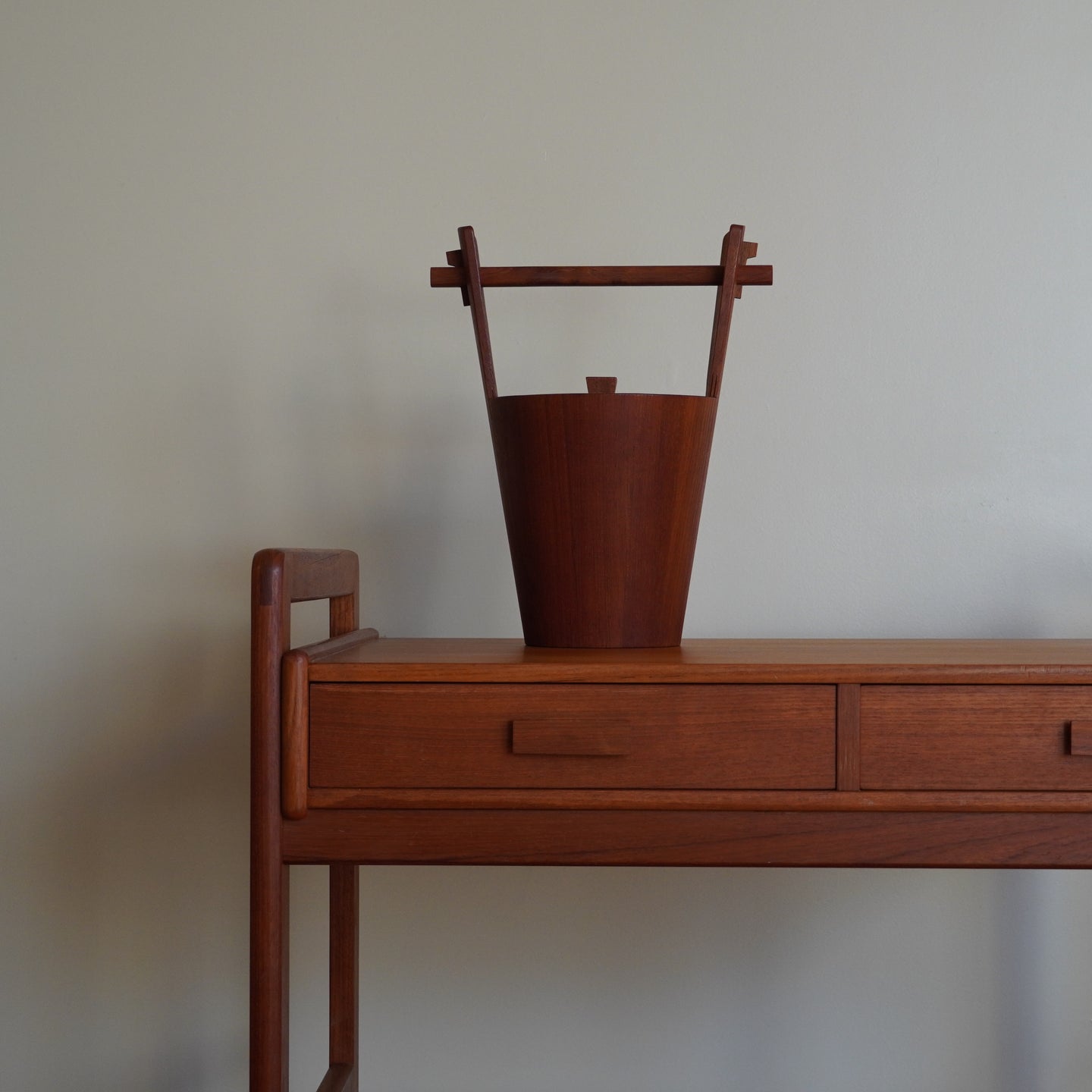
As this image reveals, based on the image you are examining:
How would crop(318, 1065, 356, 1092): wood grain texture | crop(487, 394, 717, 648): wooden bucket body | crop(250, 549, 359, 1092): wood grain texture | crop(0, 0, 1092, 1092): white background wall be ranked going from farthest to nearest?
crop(0, 0, 1092, 1092): white background wall → crop(318, 1065, 356, 1092): wood grain texture → crop(487, 394, 717, 648): wooden bucket body → crop(250, 549, 359, 1092): wood grain texture

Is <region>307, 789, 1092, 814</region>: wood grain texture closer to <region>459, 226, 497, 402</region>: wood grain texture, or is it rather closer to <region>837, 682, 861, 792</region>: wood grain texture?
<region>837, 682, 861, 792</region>: wood grain texture

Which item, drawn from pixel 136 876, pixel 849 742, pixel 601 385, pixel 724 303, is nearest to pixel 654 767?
pixel 849 742

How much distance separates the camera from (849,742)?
0.90 meters

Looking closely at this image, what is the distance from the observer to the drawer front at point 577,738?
2.94 ft

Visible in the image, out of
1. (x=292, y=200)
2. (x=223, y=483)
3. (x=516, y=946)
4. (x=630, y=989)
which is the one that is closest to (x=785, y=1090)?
(x=630, y=989)

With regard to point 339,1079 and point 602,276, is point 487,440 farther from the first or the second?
point 339,1079

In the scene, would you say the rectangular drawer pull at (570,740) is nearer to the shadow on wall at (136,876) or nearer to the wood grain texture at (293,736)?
the wood grain texture at (293,736)

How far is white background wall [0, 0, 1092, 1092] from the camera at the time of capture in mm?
1382

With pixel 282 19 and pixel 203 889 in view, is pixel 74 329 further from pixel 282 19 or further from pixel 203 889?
pixel 203 889

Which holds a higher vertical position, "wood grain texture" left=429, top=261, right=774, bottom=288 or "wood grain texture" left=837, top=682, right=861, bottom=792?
"wood grain texture" left=429, top=261, right=774, bottom=288

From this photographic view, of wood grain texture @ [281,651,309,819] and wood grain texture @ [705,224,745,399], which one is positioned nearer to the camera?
wood grain texture @ [281,651,309,819]

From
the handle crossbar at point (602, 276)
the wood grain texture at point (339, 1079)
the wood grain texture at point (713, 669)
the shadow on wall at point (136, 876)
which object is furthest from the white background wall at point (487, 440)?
the wood grain texture at point (713, 669)

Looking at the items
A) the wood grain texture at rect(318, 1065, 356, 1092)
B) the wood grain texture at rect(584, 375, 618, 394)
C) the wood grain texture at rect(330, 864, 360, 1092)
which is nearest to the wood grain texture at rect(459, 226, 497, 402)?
the wood grain texture at rect(584, 375, 618, 394)

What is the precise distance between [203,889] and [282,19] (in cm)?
111
